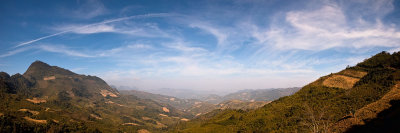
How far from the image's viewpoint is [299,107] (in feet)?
480

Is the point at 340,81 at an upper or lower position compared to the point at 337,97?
upper

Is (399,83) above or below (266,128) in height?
above

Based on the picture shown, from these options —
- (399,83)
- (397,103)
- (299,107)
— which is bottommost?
(299,107)

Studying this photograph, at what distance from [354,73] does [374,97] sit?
78102mm

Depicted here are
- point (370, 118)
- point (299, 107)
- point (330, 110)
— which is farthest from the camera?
point (299, 107)

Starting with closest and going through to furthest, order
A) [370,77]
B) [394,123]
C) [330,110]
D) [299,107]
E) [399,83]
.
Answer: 1. [394,123]
2. [399,83]
3. [330,110]
4. [370,77]
5. [299,107]

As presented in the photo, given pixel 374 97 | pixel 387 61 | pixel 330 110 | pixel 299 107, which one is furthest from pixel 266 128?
Result: pixel 387 61

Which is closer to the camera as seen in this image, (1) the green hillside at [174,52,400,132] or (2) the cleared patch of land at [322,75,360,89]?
(1) the green hillside at [174,52,400,132]

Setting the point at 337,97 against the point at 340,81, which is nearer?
the point at 337,97

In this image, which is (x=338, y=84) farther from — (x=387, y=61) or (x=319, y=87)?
(x=387, y=61)

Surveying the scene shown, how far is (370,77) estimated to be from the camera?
130 m

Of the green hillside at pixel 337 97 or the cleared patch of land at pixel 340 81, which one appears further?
the cleared patch of land at pixel 340 81

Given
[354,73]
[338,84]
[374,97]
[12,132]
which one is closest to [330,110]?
[374,97]

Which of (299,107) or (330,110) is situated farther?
(299,107)
